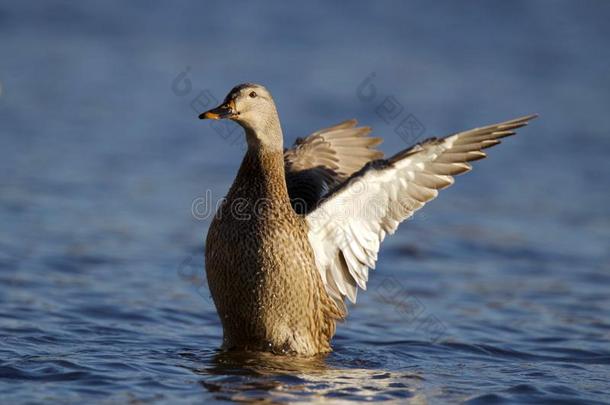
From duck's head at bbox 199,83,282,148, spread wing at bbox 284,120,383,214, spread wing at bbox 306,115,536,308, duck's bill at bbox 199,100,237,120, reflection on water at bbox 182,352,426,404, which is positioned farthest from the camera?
spread wing at bbox 284,120,383,214

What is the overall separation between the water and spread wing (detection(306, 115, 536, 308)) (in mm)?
795

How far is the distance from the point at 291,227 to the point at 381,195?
0.71 m

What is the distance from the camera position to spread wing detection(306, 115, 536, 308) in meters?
7.31

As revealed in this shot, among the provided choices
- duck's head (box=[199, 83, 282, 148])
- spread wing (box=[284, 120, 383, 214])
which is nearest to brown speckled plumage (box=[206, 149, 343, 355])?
duck's head (box=[199, 83, 282, 148])

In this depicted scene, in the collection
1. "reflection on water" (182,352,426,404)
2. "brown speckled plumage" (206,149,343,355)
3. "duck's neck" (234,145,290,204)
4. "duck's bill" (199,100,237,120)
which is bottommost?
"reflection on water" (182,352,426,404)

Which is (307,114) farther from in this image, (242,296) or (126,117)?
(242,296)

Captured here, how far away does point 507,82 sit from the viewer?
18.1 meters

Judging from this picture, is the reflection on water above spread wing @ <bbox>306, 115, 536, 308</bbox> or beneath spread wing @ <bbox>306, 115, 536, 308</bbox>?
beneath

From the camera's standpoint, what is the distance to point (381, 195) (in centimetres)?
753

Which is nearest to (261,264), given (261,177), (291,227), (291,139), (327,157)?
(291,227)

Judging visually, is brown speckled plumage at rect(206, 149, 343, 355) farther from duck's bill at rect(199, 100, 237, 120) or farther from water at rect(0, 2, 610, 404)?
duck's bill at rect(199, 100, 237, 120)

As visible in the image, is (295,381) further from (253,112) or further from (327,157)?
(327,157)

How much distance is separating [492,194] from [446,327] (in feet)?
16.5

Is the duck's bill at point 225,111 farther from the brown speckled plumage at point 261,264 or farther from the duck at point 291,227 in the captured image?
the brown speckled plumage at point 261,264
